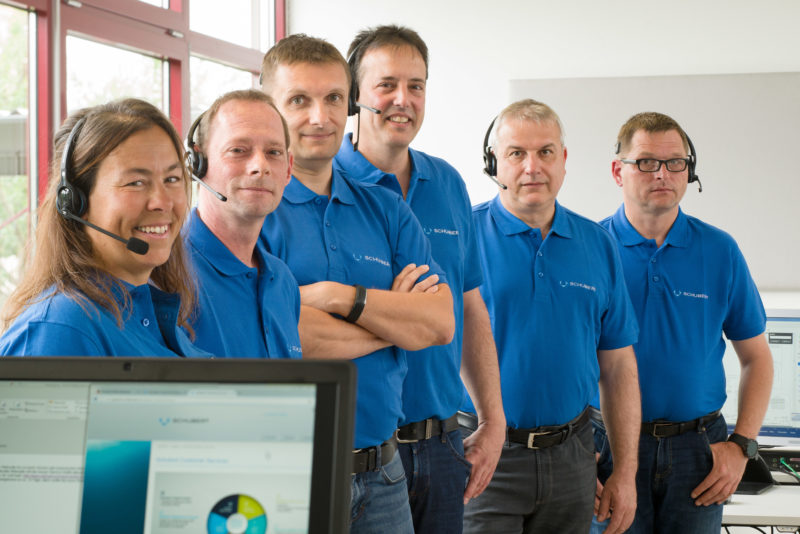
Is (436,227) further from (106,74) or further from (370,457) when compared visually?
(106,74)

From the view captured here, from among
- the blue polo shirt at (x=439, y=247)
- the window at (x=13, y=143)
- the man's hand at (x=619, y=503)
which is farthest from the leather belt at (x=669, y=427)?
the window at (x=13, y=143)

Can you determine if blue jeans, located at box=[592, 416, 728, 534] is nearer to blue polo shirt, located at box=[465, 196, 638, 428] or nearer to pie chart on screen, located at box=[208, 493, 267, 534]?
blue polo shirt, located at box=[465, 196, 638, 428]

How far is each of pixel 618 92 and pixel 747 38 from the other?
2.53 ft

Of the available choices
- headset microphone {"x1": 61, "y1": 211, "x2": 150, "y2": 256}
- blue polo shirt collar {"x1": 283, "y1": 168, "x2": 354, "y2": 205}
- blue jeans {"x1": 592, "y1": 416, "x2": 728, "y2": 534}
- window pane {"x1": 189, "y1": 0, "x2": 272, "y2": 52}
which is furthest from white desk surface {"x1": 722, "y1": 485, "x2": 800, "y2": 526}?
window pane {"x1": 189, "y1": 0, "x2": 272, "y2": 52}

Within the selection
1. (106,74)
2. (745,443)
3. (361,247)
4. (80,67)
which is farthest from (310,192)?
(106,74)

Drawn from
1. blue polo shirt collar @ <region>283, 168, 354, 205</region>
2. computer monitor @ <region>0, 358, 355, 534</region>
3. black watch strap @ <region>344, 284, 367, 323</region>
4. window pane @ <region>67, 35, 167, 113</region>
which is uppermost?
window pane @ <region>67, 35, 167, 113</region>

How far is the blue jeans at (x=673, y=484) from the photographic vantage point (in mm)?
2322

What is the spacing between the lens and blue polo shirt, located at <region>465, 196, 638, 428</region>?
2.21 metres

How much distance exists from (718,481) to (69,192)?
1925 mm

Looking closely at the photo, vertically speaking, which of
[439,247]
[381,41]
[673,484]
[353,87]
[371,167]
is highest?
[381,41]

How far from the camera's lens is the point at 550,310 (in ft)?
7.36

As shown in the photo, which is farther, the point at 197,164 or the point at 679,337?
the point at 679,337

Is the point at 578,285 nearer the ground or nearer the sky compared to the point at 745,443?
nearer the sky

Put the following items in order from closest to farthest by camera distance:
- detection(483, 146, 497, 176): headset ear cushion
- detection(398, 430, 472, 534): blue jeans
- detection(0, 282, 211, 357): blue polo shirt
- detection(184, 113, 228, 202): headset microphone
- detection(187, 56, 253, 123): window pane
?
1. detection(0, 282, 211, 357): blue polo shirt
2. detection(184, 113, 228, 202): headset microphone
3. detection(398, 430, 472, 534): blue jeans
4. detection(483, 146, 497, 176): headset ear cushion
5. detection(187, 56, 253, 123): window pane
